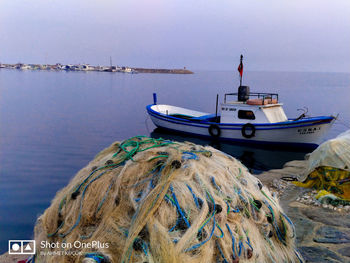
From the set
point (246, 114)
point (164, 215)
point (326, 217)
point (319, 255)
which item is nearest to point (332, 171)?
point (326, 217)

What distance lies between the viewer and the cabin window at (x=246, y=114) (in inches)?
676

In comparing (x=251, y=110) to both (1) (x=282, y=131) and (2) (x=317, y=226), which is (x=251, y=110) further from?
(2) (x=317, y=226)

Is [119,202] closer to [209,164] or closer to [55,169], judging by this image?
[209,164]

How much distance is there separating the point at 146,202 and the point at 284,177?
6915 mm

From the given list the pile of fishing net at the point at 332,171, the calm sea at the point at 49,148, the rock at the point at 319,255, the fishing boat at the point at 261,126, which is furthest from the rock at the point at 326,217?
the fishing boat at the point at 261,126

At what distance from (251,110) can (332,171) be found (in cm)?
1020

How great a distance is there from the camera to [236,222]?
3568mm

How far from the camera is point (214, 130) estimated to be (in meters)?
18.4

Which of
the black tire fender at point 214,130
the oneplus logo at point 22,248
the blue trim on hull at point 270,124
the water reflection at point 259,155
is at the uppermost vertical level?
the blue trim on hull at point 270,124

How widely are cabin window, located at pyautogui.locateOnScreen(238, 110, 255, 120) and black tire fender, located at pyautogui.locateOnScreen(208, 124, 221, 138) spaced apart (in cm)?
152

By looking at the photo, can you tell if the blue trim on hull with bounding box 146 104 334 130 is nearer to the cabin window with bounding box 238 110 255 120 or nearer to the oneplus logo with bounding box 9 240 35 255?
the cabin window with bounding box 238 110 255 120

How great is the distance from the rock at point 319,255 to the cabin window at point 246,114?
13.1 meters

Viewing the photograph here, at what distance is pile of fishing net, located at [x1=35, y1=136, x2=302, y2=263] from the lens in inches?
122

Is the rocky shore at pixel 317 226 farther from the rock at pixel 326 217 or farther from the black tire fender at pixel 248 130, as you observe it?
the black tire fender at pixel 248 130
